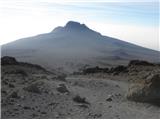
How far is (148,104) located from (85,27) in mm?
123009

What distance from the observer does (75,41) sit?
123375mm

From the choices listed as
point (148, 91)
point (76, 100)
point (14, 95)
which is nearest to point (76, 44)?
point (148, 91)

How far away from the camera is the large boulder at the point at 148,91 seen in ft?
45.1

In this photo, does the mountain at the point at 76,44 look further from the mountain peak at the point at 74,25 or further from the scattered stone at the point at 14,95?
the scattered stone at the point at 14,95

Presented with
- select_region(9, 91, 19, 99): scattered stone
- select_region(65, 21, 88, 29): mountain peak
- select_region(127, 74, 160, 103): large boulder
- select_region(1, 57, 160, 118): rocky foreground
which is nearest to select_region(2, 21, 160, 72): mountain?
select_region(65, 21, 88, 29): mountain peak

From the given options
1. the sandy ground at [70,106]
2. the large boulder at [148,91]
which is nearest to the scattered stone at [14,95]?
the sandy ground at [70,106]

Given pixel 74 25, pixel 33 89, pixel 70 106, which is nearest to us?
pixel 70 106

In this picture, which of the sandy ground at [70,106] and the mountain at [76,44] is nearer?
the sandy ground at [70,106]

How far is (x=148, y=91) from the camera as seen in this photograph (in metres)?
13.9

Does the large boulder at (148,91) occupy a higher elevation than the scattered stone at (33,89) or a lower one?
lower

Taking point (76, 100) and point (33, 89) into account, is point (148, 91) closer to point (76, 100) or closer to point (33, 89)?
point (76, 100)

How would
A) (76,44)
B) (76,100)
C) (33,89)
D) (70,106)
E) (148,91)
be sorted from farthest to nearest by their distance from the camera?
(76,44) < (148,91) < (33,89) < (76,100) < (70,106)

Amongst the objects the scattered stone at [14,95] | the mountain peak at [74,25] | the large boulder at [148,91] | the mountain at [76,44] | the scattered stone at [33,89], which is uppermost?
the scattered stone at [14,95]

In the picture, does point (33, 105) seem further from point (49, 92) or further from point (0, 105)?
point (49, 92)
